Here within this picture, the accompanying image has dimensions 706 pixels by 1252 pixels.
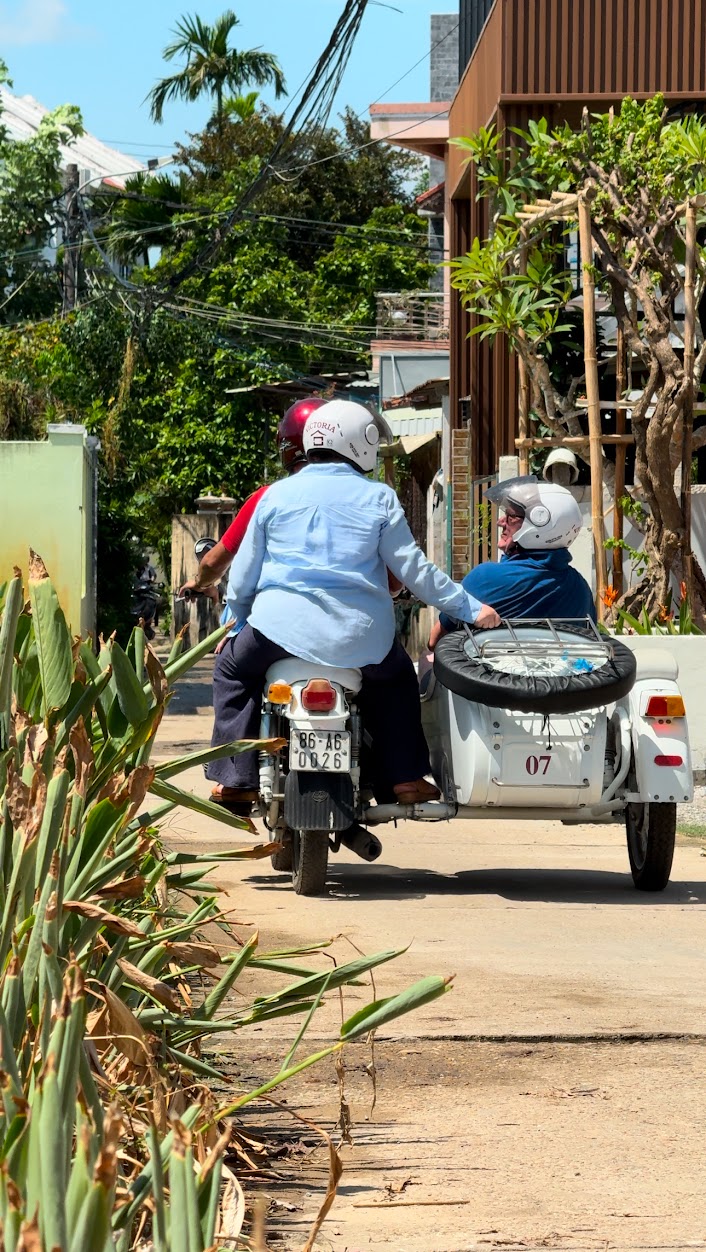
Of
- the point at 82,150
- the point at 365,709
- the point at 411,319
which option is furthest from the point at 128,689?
the point at 82,150

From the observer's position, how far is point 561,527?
7.61m

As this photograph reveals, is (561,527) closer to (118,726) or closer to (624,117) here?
(118,726)

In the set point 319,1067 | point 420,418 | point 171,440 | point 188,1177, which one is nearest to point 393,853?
point 319,1067

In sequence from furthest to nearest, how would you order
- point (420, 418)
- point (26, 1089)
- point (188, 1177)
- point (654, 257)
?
point (420, 418), point (654, 257), point (26, 1089), point (188, 1177)

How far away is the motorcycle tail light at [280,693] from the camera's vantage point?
6922mm

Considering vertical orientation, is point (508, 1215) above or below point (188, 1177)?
below

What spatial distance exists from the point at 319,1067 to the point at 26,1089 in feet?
5.71

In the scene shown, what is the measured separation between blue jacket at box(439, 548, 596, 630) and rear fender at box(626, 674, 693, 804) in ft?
1.97

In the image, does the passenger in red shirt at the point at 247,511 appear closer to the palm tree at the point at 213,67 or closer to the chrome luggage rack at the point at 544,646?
the chrome luggage rack at the point at 544,646

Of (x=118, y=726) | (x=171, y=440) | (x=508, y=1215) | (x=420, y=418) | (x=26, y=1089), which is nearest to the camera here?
(x=26, y=1089)

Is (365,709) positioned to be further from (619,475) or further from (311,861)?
(619,475)

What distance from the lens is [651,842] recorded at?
716cm

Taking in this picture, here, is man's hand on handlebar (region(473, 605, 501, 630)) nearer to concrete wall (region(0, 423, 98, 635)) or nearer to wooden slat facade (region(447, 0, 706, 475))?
concrete wall (region(0, 423, 98, 635))

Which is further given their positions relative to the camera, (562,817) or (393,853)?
(393,853)
